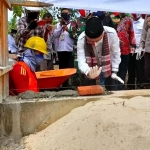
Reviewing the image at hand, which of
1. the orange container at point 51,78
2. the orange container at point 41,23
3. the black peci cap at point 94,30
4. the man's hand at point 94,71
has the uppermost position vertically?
the orange container at point 41,23

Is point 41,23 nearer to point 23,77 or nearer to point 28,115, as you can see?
point 23,77

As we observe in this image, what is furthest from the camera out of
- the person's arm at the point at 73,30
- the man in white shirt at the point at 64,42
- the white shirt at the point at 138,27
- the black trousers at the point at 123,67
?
the white shirt at the point at 138,27

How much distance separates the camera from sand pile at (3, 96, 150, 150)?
11.5ft

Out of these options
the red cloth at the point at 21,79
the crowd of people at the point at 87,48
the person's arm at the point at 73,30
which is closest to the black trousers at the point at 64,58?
the crowd of people at the point at 87,48

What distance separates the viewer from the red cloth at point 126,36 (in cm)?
689

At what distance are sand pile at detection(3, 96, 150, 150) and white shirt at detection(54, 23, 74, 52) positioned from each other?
3103mm

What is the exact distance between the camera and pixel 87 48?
4941 millimetres

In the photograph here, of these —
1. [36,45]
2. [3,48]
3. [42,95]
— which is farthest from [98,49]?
[3,48]

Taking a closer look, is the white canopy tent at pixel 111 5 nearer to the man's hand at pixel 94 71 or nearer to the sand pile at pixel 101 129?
the man's hand at pixel 94 71

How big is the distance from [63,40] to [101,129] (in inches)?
144

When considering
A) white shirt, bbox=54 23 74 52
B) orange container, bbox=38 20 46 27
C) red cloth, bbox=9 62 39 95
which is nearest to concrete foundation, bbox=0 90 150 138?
red cloth, bbox=9 62 39 95

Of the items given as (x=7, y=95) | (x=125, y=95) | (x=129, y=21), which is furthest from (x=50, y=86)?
(x=129, y=21)

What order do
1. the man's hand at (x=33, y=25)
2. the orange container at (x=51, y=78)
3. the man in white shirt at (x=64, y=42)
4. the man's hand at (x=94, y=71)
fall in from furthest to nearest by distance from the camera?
the man in white shirt at (x=64, y=42) → the man's hand at (x=33, y=25) → the orange container at (x=51, y=78) → the man's hand at (x=94, y=71)

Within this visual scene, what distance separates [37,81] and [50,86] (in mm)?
198
